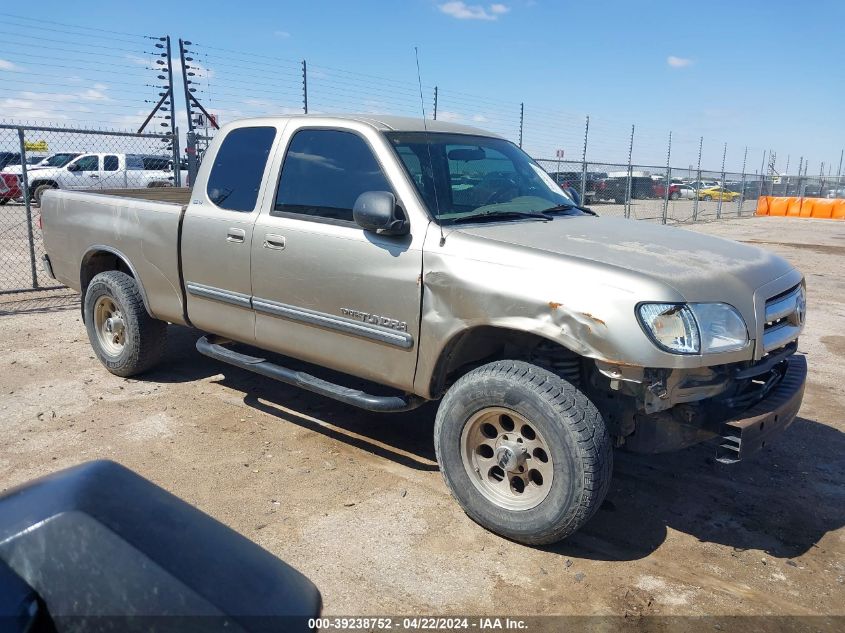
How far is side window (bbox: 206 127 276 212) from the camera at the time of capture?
15.2 feet

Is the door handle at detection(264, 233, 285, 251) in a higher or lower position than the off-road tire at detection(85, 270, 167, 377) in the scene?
higher

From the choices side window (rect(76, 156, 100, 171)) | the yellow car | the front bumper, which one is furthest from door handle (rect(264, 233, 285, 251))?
the yellow car

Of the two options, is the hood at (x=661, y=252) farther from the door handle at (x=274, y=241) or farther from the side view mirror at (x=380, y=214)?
the door handle at (x=274, y=241)

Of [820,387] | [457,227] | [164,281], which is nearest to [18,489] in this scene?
[457,227]

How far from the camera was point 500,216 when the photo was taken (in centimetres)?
413

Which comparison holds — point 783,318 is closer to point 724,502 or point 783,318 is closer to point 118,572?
point 724,502

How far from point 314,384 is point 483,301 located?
1.32 metres

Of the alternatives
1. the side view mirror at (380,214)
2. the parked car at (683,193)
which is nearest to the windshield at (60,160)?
the side view mirror at (380,214)

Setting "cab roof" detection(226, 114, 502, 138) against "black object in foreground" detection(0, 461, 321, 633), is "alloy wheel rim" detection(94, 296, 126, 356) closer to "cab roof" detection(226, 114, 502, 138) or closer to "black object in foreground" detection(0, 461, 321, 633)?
"cab roof" detection(226, 114, 502, 138)

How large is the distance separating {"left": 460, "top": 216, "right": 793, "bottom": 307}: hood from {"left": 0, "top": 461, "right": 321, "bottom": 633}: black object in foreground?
2426 millimetres

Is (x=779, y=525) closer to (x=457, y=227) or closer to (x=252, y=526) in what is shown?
(x=457, y=227)

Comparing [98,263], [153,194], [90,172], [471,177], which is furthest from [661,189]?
[471,177]

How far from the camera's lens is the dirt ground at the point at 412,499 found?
10.2ft

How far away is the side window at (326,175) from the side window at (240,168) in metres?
0.24
